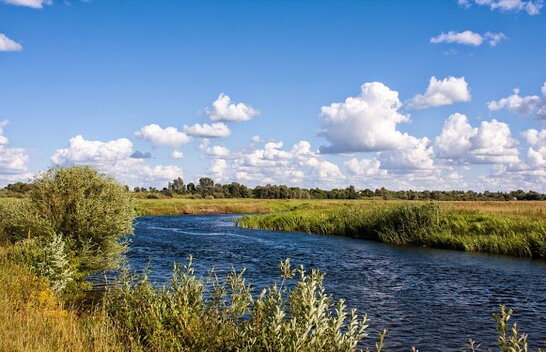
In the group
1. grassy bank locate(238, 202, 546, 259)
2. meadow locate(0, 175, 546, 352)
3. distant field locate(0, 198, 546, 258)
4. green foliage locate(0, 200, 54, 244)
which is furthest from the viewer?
distant field locate(0, 198, 546, 258)

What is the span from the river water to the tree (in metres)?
3.19

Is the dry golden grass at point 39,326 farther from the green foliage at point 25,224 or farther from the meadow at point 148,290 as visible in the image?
the green foliage at point 25,224

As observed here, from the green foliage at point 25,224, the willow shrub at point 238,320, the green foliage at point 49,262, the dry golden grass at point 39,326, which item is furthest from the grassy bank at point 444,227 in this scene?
the dry golden grass at point 39,326

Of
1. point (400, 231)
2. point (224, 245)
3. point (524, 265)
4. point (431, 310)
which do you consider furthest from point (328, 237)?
point (431, 310)

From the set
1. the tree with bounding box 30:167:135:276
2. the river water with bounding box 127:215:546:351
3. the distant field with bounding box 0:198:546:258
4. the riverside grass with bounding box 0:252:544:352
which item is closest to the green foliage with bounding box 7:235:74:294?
the tree with bounding box 30:167:135:276

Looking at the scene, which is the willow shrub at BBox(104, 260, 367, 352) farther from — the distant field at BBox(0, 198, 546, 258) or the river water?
the distant field at BBox(0, 198, 546, 258)

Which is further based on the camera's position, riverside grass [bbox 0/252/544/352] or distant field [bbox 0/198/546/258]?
distant field [bbox 0/198/546/258]

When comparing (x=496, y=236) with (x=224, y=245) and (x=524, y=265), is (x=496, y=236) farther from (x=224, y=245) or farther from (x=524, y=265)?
(x=224, y=245)

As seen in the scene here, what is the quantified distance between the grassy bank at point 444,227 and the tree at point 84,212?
921 inches

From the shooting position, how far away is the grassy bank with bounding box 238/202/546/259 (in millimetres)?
29234

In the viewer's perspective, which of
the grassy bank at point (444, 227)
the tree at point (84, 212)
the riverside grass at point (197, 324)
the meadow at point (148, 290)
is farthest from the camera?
the grassy bank at point (444, 227)

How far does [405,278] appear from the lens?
872 inches

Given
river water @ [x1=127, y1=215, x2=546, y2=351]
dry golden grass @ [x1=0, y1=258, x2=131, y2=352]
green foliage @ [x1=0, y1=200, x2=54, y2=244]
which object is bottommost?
river water @ [x1=127, y1=215, x2=546, y2=351]

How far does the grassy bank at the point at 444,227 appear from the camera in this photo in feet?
95.9
